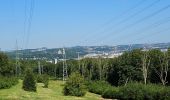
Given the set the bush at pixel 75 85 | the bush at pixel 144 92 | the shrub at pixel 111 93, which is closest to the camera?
the bush at pixel 75 85

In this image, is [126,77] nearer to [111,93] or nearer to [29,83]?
[111,93]

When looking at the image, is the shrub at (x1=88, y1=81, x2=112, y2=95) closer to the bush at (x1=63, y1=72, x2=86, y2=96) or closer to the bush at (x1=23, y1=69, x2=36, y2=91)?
the bush at (x1=23, y1=69, x2=36, y2=91)

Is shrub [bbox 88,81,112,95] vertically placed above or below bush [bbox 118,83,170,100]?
below

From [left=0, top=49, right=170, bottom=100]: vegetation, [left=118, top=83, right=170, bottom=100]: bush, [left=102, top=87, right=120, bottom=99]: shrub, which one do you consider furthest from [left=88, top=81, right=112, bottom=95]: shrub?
[left=118, top=83, right=170, bottom=100]: bush

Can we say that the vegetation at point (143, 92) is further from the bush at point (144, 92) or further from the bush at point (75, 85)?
the bush at point (75, 85)

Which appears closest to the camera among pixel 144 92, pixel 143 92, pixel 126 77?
pixel 144 92

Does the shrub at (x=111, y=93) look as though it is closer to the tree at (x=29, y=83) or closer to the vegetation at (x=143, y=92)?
→ the vegetation at (x=143, y=92)

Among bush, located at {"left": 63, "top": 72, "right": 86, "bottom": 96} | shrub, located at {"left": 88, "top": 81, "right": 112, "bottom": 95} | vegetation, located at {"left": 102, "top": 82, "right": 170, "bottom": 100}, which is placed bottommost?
shrub, located at {"left": 88, "top": 81, "right": 112, "bottom": 95}

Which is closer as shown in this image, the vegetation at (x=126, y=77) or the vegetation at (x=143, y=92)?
the vegetation at (x=143, y=92)

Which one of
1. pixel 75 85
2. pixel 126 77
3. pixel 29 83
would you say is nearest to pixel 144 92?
pixel 75 85

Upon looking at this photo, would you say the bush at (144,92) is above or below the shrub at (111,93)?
above

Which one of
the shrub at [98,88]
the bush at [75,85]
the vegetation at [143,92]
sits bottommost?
the shrub at [98,88]

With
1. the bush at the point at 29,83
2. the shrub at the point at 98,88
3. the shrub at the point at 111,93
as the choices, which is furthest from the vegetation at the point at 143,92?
the bush at the point at 29,83

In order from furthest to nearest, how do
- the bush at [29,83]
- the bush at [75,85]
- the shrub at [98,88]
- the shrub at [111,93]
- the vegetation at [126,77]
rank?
the shrub at [98,88] → the shrub at [111,93] → the bush at [29,83] → the vegetation at [126,77] → the bush at [75,85]
